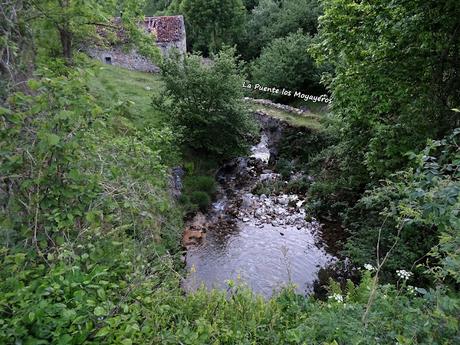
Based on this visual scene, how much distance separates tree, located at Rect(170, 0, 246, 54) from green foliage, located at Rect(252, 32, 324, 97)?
7.53 m

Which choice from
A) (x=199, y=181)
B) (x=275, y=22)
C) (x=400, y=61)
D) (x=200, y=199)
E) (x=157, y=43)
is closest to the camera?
(x=400, y=61)

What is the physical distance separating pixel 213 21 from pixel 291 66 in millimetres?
10774

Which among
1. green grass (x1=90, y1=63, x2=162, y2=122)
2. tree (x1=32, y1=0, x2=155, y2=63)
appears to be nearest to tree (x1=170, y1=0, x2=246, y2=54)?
green grass (x1=90, y1=63, x2=162, y2=122)

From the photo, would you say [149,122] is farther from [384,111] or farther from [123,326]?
[123,326]

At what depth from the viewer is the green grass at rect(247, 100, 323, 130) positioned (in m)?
18.3

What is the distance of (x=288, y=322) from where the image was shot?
14.7 ft

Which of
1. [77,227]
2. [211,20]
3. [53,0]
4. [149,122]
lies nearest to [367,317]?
[77,227]

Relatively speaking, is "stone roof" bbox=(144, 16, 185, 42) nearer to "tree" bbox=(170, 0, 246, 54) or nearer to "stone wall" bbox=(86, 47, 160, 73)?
"tree" bbox=(170, 0, 246, 54)

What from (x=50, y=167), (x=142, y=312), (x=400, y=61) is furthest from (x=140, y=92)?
(x=142, y=312)

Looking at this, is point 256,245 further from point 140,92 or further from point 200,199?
point 140,92

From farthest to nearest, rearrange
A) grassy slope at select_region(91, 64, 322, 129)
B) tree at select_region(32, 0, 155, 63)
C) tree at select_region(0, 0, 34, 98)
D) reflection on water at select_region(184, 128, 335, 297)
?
1. grassy slope at select_region(91, 64, 322, 129)
2. reflection on water at select_region(184, 128, 335, 297)
3. tree at select_region(32, 0, 155, 63)
4. tree at select_region(0, 0, 34, 98)

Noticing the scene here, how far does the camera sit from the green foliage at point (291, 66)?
2228 centimetres

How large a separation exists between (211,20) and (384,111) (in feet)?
81.0

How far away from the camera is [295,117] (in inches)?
779
